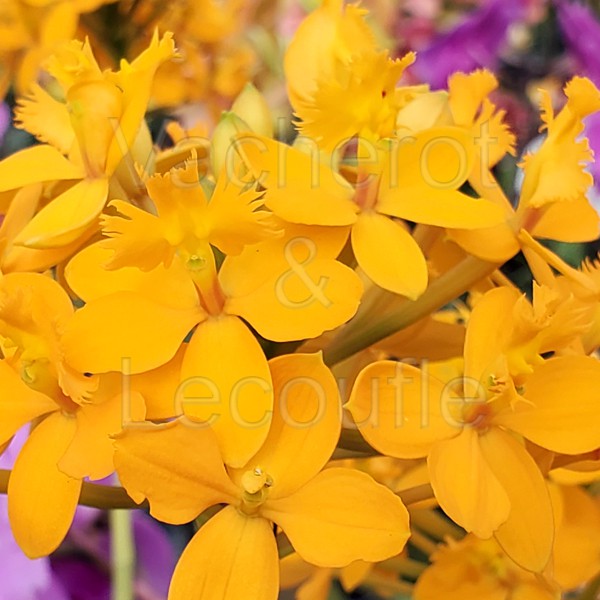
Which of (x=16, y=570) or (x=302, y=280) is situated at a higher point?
(x=302, y=280)

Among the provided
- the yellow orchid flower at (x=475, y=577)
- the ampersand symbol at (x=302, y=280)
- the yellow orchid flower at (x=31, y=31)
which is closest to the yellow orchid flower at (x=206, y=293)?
the ampersand symbol at (x=302, y=280)

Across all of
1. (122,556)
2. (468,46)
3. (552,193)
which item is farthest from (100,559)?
(468,46)

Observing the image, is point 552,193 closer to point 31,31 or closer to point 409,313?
point 409,313

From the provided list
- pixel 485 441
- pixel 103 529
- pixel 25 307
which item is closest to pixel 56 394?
pixel 25 307

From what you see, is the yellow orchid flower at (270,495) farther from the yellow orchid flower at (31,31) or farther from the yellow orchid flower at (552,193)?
the yellow orchid flower at (31,31)

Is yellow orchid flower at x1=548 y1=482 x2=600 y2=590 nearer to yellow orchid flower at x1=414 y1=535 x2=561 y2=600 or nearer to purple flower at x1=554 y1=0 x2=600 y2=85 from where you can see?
yellow orchid flower at x1=414 y1=535 x2=561 y2=600

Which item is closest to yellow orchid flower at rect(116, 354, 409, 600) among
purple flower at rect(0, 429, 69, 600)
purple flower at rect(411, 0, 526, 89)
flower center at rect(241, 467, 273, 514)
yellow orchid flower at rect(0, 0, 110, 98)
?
flower center at rect(241, 467, 273, 514)
